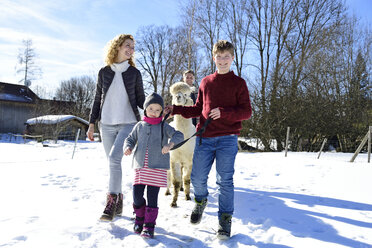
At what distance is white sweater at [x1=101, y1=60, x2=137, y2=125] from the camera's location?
113 inches

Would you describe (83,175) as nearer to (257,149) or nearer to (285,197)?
(285,197)

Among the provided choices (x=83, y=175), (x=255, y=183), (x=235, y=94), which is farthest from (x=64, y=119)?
(x=235, y=94)

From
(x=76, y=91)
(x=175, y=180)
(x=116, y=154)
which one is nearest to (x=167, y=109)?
(x=116, y=154)

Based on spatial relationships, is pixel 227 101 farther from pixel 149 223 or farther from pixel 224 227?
pixel 149 223

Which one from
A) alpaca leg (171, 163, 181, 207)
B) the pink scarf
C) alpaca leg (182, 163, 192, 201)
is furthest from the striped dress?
alpaca leg (182, 163, 192, 201)

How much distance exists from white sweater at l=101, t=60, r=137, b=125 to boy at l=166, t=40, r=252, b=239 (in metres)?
0.56

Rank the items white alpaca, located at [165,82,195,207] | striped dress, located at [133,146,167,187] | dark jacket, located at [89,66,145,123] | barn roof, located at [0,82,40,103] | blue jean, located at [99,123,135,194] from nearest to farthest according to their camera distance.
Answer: striped dress, located at [133,146,167,187], blue jean, located at [99,123,135,194], dark jacket, located at [89,66,145,123], white alpaca, located at [165,82,195,207], barn roof, located at [0,82,40,103]

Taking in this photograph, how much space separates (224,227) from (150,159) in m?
0.92

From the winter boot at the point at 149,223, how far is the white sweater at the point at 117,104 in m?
1.03

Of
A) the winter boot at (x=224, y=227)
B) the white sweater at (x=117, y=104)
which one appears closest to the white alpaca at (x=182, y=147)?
the white sweater at (x=117, y=104)

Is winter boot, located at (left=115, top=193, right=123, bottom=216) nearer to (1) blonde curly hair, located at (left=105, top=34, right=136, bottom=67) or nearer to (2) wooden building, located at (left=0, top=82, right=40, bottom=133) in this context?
(1) blonde curly hair, located at (left=105, top=34, right=136, bottom=67)

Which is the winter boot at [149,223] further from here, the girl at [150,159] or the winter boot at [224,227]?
the winter boot at [224,227]

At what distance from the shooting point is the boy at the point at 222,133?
2.38 meters

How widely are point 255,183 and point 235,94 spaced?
296cm
